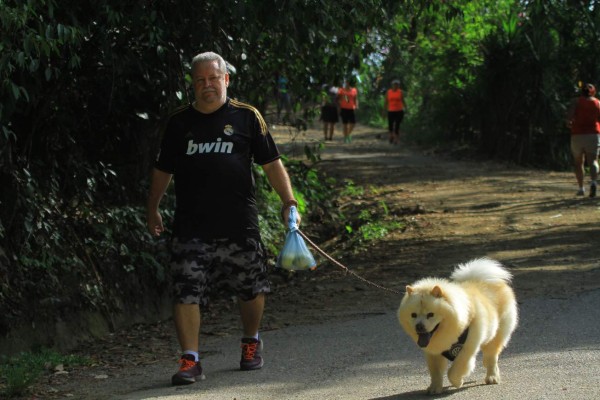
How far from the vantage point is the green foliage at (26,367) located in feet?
21.3

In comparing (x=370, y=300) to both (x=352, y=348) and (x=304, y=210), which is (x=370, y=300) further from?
(x=304, y=210)

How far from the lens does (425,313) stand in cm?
548

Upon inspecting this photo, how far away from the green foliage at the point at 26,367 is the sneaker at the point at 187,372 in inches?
39.8

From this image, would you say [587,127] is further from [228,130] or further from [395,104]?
[395,104]

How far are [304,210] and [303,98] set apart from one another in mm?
2103

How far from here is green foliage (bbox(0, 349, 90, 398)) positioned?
648 centimetres

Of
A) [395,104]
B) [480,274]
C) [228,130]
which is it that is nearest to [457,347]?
[480,274]

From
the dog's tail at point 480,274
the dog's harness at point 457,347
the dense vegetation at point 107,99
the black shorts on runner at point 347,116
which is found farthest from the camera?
the black shorts on runner at point 347,116

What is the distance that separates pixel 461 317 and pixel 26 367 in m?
3.44

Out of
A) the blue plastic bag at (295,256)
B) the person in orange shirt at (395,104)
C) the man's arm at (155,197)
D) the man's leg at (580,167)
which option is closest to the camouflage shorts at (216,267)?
the man's arm at (155,197)

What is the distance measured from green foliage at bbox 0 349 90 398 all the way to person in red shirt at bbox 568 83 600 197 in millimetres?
9955

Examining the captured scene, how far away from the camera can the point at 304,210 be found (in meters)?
13.2

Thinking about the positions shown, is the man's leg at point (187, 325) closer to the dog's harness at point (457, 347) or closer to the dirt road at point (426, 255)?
the dirt road at point (426, 255)

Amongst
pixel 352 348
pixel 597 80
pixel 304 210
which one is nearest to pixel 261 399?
pixel 352 348
